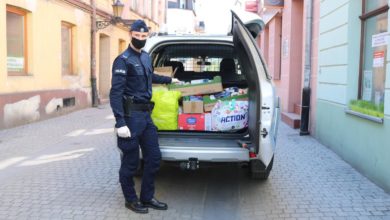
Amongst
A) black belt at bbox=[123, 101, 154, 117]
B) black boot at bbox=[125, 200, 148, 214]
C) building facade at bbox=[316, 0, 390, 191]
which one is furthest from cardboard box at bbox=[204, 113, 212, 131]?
building facade at bbox=[316, 0, 390, 191]

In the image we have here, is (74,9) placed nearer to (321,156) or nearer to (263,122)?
(321,156)

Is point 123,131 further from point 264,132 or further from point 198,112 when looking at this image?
point 264,132

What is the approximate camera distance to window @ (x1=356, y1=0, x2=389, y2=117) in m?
6.02

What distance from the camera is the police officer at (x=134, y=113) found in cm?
450

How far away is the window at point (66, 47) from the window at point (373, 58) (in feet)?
30.1

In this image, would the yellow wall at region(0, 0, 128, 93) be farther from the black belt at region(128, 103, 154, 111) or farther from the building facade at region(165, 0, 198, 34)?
the building facade at region(165, 0, 198, 34)

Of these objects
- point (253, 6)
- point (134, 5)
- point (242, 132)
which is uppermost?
point (134, 5)

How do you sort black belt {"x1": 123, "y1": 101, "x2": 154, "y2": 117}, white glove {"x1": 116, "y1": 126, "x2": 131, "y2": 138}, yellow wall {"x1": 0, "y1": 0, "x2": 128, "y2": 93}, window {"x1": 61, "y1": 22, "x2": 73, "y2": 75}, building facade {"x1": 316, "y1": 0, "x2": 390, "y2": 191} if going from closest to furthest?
white glove {"x1": 116, "y1": 126, "x2": 131, "y2": 138}, black belt {"x1": 123, "y1": 101, "x2": 154, "y2": 117}, building facade {"x1": 316, "y1": 0, "x2": 390, "y2": 191}, yellow wall {"x1": 0, "y1": 0, "x2": 128, "y2": 93}, window {"x1": 61, "y1": 22, "x2": 73, "y2": 75}

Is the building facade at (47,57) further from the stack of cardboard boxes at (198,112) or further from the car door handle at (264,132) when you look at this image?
the car door handle at (264,132)

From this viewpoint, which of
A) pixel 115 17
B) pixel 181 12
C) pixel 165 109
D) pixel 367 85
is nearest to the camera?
pixel 165 109

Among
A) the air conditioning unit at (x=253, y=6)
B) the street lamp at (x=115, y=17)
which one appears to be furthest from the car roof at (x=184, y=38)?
the air conditioning unit at (x=253, y=6)

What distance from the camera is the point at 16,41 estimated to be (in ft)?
35.4

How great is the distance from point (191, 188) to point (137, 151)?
139 cm

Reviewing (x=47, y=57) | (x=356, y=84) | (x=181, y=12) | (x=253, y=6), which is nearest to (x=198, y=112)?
(x=356, y=84)
